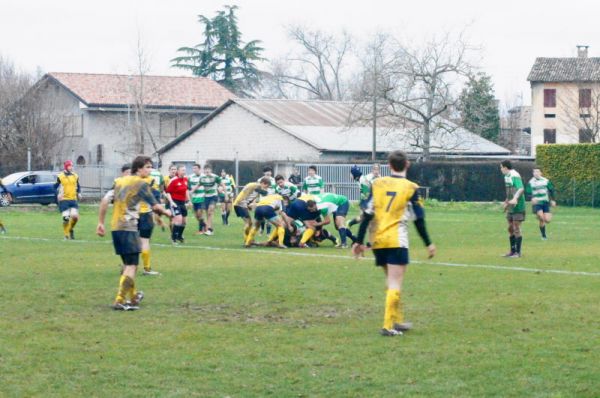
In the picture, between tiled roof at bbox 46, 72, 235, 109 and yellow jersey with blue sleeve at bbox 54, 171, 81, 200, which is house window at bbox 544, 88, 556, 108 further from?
yellow jersey with blue sleeve at bbox 54, 171, 81, 200

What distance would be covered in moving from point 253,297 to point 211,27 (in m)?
69.9

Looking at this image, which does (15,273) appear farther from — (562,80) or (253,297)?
(562,80)

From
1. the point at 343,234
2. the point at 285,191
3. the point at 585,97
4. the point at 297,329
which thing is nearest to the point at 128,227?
the point at 297,329

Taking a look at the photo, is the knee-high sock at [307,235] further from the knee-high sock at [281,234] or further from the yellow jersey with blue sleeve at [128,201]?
the yellow jersey with blue sleeve at [128,201]

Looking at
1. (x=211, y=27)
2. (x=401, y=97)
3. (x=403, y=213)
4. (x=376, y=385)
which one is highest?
(x=211, y=27)

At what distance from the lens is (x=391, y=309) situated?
11.3 m

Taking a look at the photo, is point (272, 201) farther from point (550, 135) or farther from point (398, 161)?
point (550, 135)

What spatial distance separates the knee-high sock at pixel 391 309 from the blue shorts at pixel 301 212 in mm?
12334

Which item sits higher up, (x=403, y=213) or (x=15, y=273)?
(x=403, y=213)

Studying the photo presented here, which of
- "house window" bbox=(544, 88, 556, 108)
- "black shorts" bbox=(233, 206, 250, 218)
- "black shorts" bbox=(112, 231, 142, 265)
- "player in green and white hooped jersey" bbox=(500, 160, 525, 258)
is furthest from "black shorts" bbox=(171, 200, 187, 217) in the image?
"house window" bbox=(544, 88, 556, 108)

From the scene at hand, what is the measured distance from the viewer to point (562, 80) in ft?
281

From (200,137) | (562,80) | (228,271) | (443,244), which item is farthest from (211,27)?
(228,271)

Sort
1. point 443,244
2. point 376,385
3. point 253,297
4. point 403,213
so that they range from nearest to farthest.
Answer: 1. point 376,385
2. point 403,213
3. point 253,297
4. point 443,244

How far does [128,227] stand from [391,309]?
386cm
